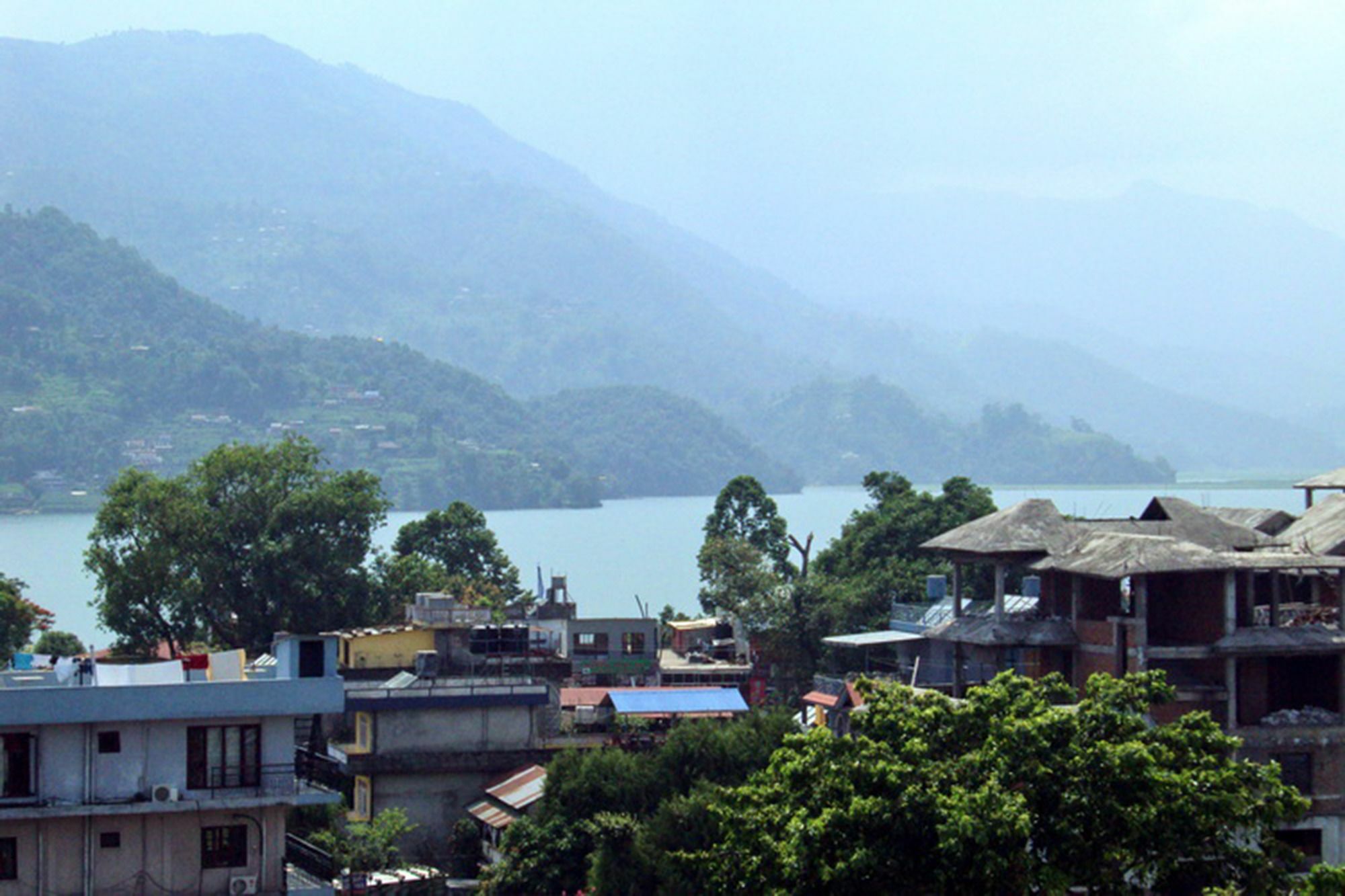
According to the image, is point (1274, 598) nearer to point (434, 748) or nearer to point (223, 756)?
point (223, 756)

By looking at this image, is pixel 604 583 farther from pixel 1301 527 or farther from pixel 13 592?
pixel 1301 527

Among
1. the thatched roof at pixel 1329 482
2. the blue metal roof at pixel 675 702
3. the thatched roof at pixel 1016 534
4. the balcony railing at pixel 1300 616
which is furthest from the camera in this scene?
the blue metal roof at pixel 675 702

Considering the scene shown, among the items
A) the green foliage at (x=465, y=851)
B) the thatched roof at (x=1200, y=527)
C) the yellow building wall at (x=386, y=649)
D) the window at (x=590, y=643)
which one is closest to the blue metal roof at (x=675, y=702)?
the green foliage at (x=465, y=851)

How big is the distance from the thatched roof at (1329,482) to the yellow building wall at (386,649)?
19.0 metres

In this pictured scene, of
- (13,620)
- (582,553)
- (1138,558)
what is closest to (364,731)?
(1138,558)

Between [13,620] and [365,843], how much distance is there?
23.7 metres

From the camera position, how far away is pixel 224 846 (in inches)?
804

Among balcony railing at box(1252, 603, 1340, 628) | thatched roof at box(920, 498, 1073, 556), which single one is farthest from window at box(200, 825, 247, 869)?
balcony railing at box(1252, 603, 1340, 628)

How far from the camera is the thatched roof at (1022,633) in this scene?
25922 mm

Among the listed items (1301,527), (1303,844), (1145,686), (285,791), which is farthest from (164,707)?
(1301,527)

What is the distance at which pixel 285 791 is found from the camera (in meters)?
20.4

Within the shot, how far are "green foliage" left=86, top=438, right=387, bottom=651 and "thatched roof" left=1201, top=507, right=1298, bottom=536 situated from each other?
26.1 meters

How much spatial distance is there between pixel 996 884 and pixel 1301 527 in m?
14.5

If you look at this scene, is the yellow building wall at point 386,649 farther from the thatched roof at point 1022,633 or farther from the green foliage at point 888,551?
the thatched roof at point 1022,633
